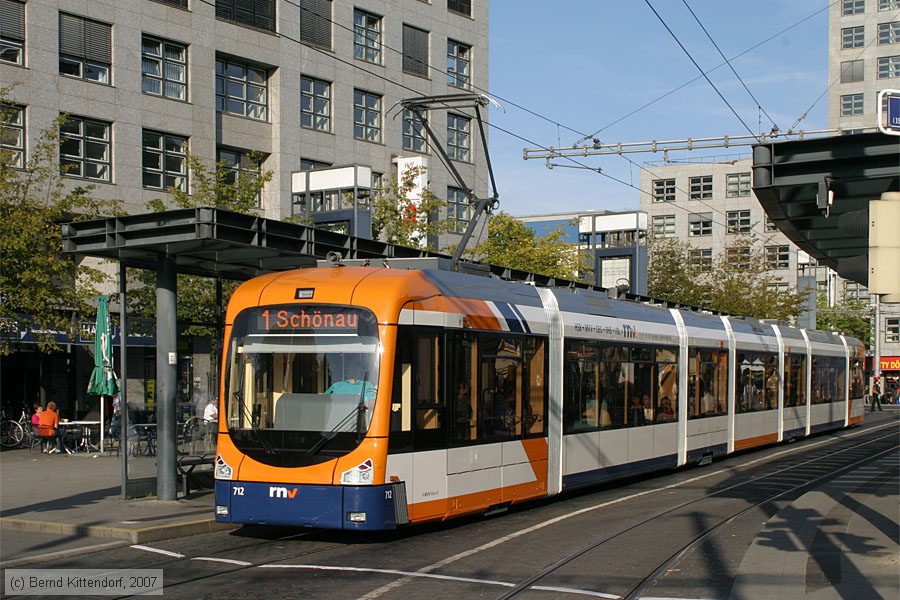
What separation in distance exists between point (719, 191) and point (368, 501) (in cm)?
8219

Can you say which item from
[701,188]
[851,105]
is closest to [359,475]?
[701,188]

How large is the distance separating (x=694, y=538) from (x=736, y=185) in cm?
8024

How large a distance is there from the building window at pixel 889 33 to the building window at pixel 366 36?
56.5 metres

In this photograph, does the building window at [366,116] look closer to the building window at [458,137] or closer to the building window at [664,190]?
the building window at [458,137]

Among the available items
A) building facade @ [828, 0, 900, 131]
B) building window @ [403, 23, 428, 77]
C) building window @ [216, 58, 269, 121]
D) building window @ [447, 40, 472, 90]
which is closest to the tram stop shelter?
building window @ [216, 58, 269, 121]

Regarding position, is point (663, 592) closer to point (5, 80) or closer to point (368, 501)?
point (368, 501)

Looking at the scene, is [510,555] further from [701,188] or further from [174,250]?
[701,188]

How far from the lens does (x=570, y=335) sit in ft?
54.2

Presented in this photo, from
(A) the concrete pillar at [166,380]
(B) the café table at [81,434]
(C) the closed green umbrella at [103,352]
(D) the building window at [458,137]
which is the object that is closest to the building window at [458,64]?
(D) the building window at [458,137]

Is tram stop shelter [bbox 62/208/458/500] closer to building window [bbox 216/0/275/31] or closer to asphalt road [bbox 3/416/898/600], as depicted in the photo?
asphalt road [bbox 3/416/898/600]

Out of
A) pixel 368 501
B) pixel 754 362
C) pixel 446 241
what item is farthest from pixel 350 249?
pixel 446 241

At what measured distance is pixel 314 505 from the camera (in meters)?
12.1

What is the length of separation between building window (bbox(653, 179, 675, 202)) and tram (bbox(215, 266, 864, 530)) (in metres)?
76.0

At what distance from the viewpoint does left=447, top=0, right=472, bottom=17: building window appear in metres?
48.1
